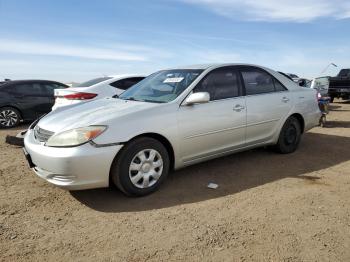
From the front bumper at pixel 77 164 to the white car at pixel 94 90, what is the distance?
3833 mm

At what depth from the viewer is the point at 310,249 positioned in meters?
2.96

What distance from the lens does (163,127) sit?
4.20 metres

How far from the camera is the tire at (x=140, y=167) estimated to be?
3.92 m

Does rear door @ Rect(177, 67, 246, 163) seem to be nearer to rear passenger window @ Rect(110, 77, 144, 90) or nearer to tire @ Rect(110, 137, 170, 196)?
tire @ Rect(110, 137, 170, 196)

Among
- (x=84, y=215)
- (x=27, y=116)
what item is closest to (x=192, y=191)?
(x=84, y=215)

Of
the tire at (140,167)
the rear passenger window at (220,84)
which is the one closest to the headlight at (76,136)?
the tire at (140,167)

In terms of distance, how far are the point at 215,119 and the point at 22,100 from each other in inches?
301

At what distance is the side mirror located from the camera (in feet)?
14.2

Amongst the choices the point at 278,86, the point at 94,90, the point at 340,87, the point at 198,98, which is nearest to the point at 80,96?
the point at 94,90

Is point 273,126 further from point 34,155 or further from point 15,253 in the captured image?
point 15,253

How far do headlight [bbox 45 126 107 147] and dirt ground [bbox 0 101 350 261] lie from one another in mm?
767

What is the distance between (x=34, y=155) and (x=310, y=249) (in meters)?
3.07

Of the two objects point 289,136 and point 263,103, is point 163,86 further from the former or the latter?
point 289,136

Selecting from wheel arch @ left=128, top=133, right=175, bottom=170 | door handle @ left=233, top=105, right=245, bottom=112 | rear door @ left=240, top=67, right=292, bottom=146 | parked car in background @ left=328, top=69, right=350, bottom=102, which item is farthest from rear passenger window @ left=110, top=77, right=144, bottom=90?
parked car in background @ left=328, top=69, right=350, bottom=102
